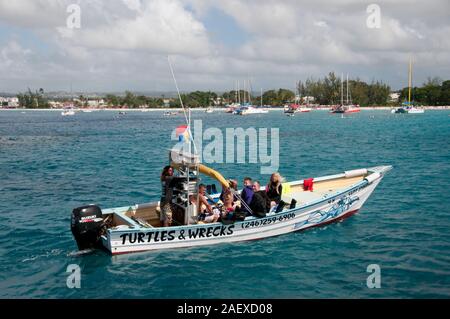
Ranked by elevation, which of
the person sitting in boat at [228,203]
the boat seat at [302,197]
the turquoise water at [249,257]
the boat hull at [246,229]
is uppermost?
the person sitting in boat at [228,203]

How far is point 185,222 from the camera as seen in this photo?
13227 millimetres

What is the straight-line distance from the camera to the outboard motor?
1226 cm

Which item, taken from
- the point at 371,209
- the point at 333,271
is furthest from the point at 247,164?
the point at 333,271

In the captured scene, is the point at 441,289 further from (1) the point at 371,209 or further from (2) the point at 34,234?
(2) the point at 34,234

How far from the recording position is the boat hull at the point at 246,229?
12539 millimetres

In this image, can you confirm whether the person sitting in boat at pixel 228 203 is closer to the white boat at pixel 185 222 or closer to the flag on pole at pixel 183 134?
the white boat at pixel 185 222

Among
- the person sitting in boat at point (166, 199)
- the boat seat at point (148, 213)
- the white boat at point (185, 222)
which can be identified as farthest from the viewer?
the boat seat at point (148, 213)

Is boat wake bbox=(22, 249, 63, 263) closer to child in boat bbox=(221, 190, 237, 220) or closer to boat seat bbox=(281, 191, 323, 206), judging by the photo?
child in boat bbox=(221, 190, 237, 220)

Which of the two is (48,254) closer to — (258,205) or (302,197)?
(258,205)

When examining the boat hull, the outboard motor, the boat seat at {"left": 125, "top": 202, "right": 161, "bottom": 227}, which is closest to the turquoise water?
the boat hull

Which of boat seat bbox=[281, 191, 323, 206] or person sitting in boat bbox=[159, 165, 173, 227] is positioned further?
boat seat bbox=[281, 191, 323, 206]

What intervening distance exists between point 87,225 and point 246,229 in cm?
471

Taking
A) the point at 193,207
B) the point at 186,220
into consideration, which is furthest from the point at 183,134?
the point at 186,220

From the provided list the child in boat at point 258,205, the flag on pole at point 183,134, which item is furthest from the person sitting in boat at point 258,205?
the flag on pole at point 183,134
